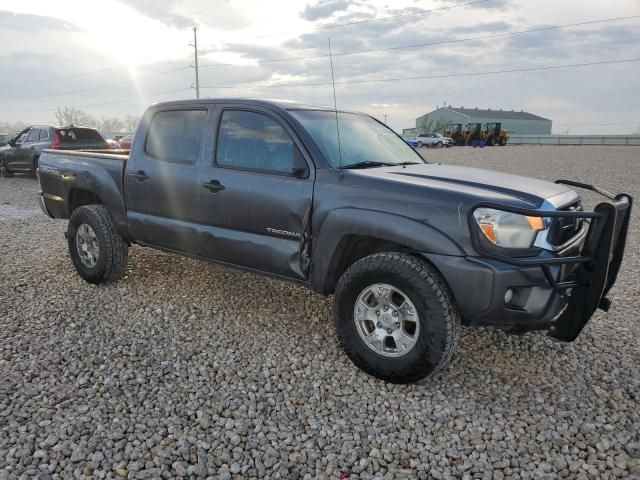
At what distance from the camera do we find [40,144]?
13.9 m

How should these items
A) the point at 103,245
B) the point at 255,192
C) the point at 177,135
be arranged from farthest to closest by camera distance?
the point at 103,245, the point at 177,135, the point at 255,192

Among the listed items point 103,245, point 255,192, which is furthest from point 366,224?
point 103,245

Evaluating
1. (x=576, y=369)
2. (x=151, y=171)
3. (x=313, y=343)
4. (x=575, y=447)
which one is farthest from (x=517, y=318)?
(x=151, y=171)

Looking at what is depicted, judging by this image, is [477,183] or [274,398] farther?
[477,183]

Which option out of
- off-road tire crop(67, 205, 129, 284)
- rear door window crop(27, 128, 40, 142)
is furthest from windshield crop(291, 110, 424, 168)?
rear door window crop(27, 128, 40, 142)

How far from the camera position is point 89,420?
2748mm

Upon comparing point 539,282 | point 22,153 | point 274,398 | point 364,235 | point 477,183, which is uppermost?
point 477,183

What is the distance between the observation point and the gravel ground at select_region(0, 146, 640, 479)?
247 centimetres

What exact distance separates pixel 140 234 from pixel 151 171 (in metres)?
0.60

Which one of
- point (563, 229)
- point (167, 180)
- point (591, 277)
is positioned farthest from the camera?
point (167, 180)

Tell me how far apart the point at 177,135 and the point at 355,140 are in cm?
158

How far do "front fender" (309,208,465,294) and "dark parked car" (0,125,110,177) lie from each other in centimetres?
1203

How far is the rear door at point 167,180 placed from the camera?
163 inches

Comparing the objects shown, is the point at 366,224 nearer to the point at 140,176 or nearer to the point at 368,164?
the point at 368,164
